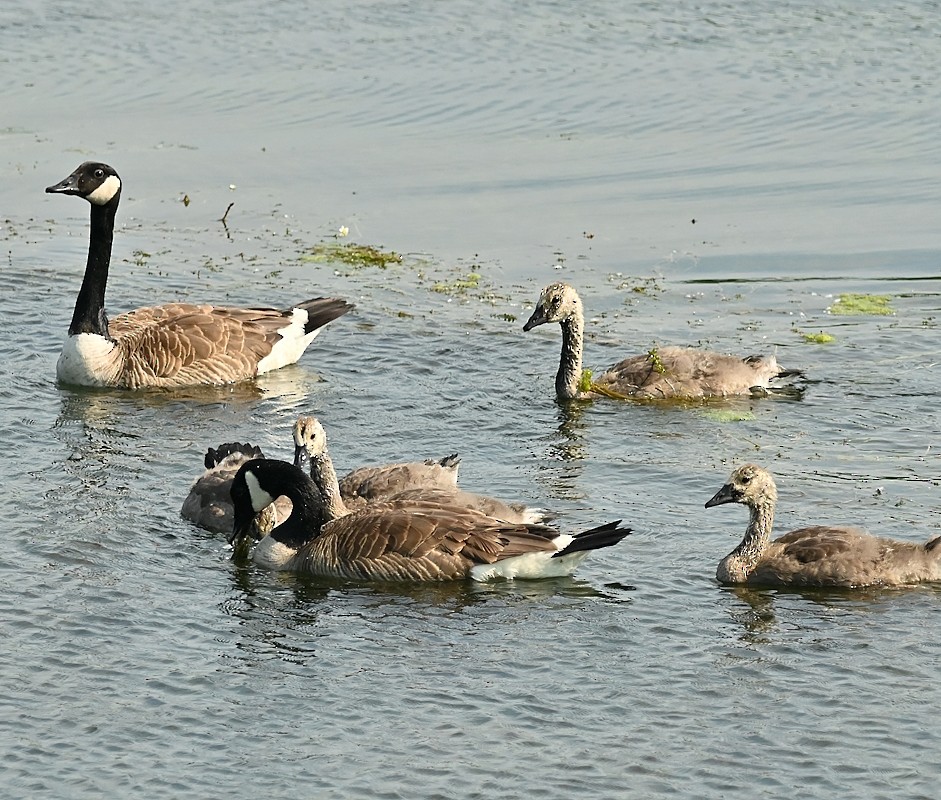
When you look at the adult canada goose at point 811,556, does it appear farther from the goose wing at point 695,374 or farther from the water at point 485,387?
the goose wing at point 695,374

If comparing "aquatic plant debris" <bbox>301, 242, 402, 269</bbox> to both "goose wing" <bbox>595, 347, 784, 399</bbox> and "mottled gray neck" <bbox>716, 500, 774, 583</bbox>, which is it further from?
"mottled gray neck" <bbox>716, 500, 774, 583</bbox>

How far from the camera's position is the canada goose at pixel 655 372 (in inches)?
621

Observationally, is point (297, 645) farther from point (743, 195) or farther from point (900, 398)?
point (743, 195)

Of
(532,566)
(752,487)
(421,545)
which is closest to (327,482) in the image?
(421,545)

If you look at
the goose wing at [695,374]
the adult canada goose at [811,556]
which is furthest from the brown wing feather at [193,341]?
the adult canada goose at [811,556]

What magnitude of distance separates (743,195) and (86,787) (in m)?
15.5

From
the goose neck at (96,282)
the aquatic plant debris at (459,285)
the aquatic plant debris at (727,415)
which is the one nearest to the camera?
the aquatic plant debris at (727,415)

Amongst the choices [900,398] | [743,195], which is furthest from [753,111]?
[900,398]

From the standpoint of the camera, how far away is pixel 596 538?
11492 mm

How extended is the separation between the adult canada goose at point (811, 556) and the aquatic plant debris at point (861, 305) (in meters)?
6.90

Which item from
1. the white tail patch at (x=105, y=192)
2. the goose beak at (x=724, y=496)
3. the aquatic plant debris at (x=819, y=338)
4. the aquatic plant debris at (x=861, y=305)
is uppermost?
the white tail patch at (x=105, y=192)

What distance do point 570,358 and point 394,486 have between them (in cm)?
370

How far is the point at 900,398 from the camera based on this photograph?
51.4 ft

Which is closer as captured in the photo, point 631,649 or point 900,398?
point 631,649
